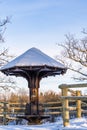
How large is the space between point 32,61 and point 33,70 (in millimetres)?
410

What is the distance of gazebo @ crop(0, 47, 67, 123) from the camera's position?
575 inches

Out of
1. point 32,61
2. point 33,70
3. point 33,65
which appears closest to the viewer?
point 33,65

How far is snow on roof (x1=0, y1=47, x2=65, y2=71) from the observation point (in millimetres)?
14586

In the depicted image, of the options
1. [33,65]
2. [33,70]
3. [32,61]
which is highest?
[32,61]

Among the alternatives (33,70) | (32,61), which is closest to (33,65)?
(32,61)

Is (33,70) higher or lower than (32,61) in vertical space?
lower

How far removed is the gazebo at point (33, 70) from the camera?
14609 millimetres

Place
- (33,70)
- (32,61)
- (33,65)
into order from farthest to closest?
(33,70)
(32,61)
(33,65)

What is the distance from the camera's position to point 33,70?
1495 centimetres

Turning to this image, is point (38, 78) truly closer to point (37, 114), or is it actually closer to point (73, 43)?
point (37, 114)

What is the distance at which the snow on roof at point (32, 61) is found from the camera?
14586 millimetres

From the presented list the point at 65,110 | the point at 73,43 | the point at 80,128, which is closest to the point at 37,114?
the point at 65,110

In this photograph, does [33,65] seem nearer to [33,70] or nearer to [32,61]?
[32,61]

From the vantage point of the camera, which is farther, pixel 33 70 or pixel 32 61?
pixel 33 70
